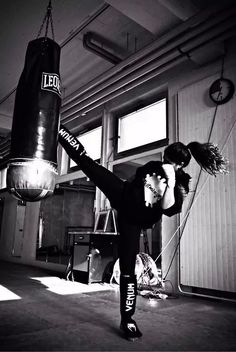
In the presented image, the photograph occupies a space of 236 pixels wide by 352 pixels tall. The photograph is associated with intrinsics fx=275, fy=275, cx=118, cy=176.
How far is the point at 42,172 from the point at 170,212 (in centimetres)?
93

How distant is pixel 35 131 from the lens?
→ 186 cm

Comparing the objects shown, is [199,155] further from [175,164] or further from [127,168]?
[127,168]

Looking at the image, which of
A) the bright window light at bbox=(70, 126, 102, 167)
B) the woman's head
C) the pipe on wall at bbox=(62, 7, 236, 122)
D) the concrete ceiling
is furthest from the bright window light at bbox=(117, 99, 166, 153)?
the woman's head

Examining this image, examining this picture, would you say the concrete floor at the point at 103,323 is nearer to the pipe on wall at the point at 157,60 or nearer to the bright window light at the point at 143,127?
the bright window light at the point at 143,127

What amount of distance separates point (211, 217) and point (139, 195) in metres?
1.77

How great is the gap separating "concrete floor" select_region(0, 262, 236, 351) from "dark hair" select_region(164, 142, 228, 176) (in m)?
1.21

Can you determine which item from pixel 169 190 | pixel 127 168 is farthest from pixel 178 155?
pixel 127 168

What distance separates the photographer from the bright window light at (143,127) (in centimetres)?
461

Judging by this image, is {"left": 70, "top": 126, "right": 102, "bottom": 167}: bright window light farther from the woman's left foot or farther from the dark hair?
the woman's left foot

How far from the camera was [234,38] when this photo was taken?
3.54 metres

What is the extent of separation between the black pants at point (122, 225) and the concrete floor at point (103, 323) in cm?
48

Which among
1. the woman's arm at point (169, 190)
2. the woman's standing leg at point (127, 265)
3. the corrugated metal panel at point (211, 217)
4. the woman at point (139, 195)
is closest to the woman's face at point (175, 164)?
the woman at point (139, 195)

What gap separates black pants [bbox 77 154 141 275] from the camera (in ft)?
6.64

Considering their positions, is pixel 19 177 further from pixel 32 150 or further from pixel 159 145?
pixel 159 145
